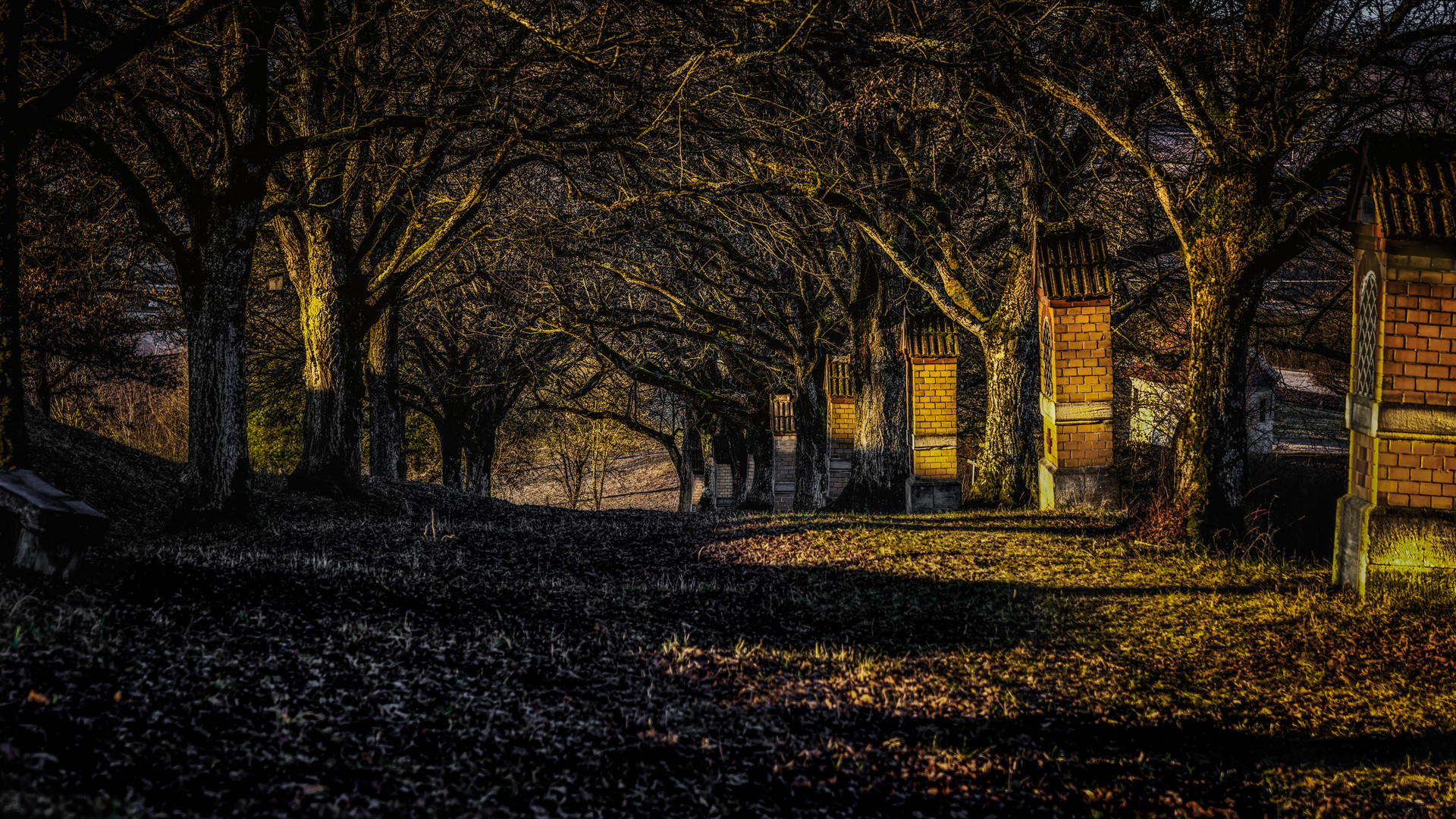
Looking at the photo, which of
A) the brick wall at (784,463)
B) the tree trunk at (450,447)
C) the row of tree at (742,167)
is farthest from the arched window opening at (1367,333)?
the brick wall at (784,463)

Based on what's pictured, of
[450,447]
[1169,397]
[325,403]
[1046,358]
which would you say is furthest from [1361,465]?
[450,447]

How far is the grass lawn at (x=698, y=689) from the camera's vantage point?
10.6 ft

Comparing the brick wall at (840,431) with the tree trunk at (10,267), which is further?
Answer: the brick wall at (840,431)

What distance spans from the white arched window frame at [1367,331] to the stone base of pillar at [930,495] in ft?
27.1

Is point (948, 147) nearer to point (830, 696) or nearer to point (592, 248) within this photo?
point (592, 248)

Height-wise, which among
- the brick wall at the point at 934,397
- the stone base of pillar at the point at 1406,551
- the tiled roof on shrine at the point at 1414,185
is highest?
the tiled roof on shrine at the point at 1414,185

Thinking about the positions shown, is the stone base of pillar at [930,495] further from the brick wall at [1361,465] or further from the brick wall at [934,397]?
the brick wall at [1361,465]

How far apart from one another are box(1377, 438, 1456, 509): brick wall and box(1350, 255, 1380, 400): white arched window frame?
48 cm

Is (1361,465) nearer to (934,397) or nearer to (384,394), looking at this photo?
(934,397)

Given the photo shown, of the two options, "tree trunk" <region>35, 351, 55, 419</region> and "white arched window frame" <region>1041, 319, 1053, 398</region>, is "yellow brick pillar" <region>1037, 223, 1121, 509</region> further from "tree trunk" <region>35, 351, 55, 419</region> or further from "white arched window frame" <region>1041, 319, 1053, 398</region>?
"tree trunk" <region>35, 351, 55, 419</region>

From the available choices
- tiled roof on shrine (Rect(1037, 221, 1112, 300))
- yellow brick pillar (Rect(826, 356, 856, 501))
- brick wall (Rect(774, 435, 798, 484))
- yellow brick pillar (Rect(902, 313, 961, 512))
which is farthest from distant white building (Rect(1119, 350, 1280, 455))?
brick wall (Rect(774, 435, 798, 484))

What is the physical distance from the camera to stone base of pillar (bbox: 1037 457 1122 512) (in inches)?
450

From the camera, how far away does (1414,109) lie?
26.4 ft

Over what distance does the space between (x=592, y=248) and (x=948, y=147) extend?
725cm
